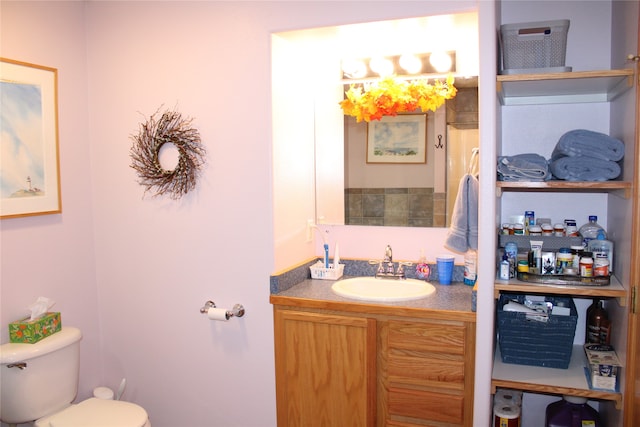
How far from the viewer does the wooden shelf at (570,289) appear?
195cm

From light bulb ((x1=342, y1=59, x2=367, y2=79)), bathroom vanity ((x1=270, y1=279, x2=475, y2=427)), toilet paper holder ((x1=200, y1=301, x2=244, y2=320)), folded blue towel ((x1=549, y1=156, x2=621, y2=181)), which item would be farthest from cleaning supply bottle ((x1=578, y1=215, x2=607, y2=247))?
toilet paper holder ((x1=200, y1=301, x2=244, y2=320))

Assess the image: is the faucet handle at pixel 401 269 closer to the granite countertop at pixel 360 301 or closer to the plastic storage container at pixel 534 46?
the granite countertop at pixel 360 301

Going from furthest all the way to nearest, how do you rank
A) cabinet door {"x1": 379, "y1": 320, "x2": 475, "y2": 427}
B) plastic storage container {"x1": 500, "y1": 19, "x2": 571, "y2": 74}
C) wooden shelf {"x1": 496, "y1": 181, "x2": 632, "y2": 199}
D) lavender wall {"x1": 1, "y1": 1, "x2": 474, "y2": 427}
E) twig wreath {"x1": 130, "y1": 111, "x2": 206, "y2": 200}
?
twig wreath {"x1": 130, "y1": 111, "x2": 206, "y2": 200} → lavender wall {"x1": 1, "y1": 1, "x2": 474, "y2": 427} → cabinet door {"x1": 379, "y1": 320, "x2": 475, "y2": 427} → plastic storage container {"x1": 500, "y1": 19, "x2": 571, "y2": 74} → wooden shelf {"x1": 496, "y1": 181, "x2": 632, "y2": 199}

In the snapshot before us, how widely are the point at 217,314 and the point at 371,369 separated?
777 millimetres

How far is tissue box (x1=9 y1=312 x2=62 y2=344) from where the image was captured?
91.4 inches

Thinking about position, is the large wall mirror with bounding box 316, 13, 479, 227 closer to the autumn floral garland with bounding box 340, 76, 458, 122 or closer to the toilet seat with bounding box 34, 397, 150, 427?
the autumn floral garland with bounding box 340, 76, 458, 122

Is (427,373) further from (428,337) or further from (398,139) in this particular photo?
(398,139)

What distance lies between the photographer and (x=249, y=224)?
2.51 m

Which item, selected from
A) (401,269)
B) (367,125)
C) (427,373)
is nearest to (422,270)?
(401,269)

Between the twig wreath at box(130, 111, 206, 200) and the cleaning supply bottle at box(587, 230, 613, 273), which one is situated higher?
the twig wreath at box(130, 111, 206, 200)

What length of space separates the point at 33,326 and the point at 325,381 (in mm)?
1328

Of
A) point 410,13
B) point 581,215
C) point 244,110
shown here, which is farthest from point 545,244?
point 244,110

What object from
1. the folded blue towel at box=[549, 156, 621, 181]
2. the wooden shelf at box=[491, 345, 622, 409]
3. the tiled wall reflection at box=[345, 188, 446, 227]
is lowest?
the wooden shelf at box=[491, 345, 622, 409]

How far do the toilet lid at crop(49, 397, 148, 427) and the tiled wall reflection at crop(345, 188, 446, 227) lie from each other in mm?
1402
